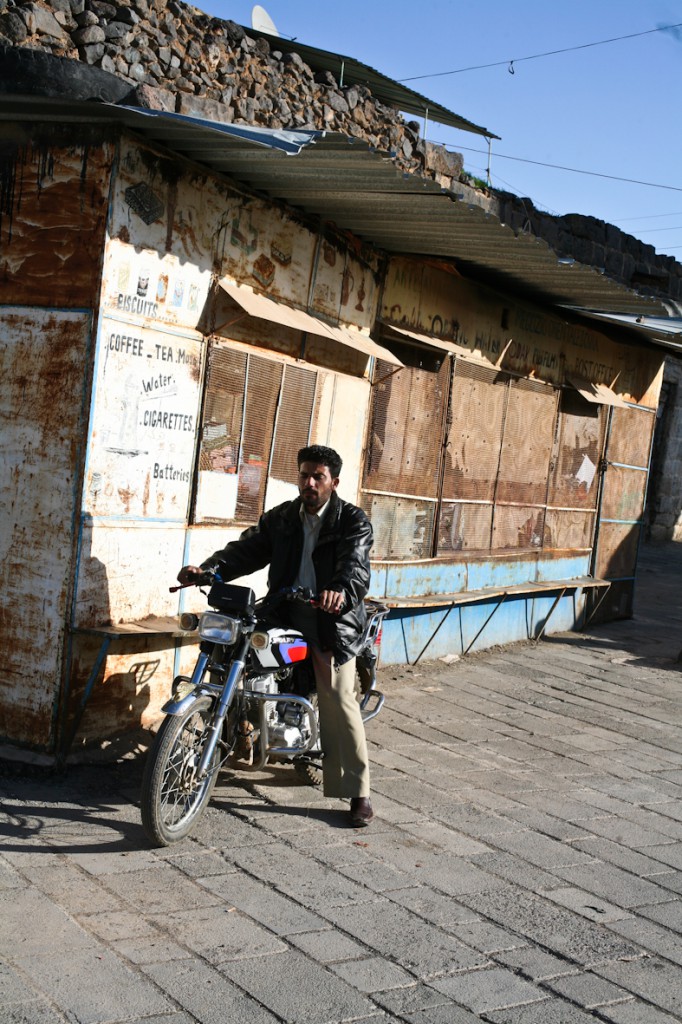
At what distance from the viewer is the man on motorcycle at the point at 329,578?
15.8ft

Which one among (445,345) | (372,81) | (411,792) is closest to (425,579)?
(445,345)

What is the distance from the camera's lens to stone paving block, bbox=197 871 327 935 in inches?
144

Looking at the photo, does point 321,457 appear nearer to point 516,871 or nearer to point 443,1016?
point 516,871

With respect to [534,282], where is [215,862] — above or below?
below

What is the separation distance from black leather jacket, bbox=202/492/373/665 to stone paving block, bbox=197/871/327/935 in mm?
1189

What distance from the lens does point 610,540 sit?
38.0 ft

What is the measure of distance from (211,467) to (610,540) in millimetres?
6862

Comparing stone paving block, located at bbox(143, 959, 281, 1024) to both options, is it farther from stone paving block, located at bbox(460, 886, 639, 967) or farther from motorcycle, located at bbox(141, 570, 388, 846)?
stone paving block, located at bbox(460, 886, 639, 967)

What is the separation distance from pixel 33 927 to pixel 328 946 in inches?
39.3

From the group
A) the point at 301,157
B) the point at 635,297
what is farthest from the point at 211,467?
the point at 635,297

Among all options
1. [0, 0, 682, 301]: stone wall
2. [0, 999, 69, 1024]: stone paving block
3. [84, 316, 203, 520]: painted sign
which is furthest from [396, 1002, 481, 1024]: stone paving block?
[0, 0, 682, 301]: stone wall

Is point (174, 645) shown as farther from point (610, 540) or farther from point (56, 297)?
point (610, 540)

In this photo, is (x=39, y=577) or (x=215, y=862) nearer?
(x=215, y=862)

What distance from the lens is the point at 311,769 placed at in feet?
17.6
